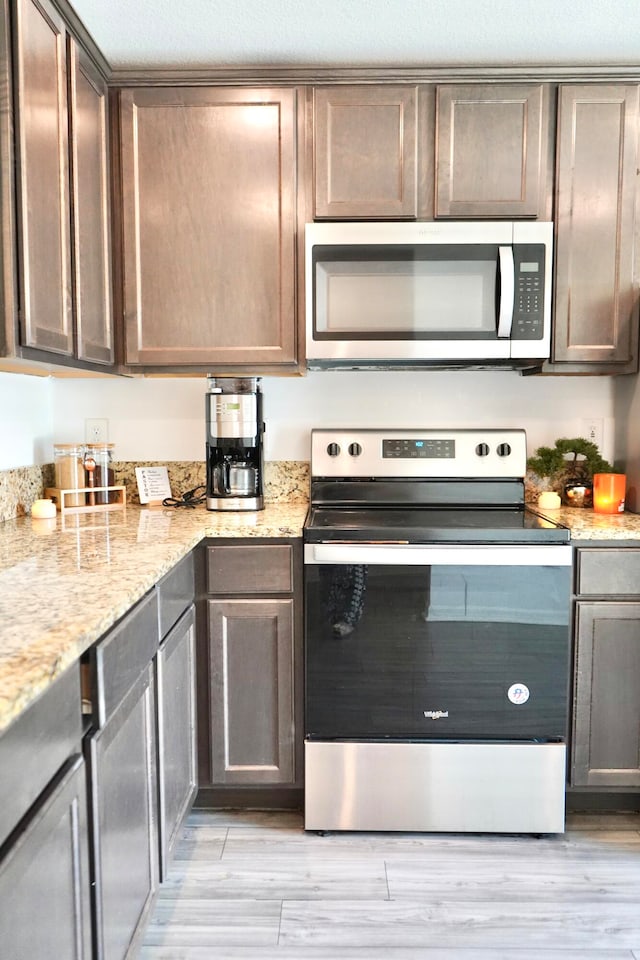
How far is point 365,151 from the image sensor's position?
2283mm

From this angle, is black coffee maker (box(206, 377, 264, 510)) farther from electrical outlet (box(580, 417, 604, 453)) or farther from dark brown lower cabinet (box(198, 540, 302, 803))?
electrical outlet (box(580, 417, 604, 453))

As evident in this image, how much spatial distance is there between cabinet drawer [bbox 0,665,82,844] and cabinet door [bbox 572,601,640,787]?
153 centimetres

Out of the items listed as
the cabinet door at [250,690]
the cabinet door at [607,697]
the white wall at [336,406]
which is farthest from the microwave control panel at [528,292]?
the cabinet door at [250,690]

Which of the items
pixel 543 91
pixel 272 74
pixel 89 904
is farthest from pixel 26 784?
pixel 543 91

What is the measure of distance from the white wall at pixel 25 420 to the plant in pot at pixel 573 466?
1.78m

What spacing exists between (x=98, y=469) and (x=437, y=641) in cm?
131

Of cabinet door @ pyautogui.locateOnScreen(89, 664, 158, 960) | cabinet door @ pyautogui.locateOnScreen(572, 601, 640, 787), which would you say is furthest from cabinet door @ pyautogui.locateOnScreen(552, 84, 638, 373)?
cabinet door @ pyautogui.locateOnScreen(89, 664, 158, 960)

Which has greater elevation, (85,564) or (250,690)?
(85,564)

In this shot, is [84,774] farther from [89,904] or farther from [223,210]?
[223,210]

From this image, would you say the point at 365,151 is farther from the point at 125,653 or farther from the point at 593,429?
the point at 125,653

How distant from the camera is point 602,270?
2.32 meters

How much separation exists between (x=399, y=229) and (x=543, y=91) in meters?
0.64

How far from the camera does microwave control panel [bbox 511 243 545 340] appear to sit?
226 cm

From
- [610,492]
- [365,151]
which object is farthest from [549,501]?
[365,151]
